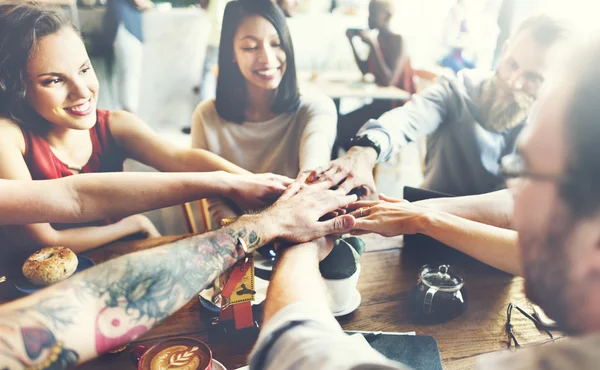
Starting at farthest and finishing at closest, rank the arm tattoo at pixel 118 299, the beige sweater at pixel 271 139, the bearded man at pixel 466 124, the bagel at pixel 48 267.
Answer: the bearded man at pixel 466 124, the beige sweater at pixel 271 139, the bagel at pixel 48 267, the arm tattoo at pixel 118 299

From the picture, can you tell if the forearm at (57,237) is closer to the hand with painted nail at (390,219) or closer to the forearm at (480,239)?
the hand with painted nail at (390,219)

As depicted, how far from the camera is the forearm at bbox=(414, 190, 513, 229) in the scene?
1177 millimetres

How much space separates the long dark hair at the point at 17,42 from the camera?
0.86m

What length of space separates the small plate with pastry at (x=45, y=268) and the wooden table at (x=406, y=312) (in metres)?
0.12

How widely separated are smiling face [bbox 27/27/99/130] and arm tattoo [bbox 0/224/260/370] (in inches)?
16.1

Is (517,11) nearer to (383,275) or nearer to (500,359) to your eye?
(383,275)

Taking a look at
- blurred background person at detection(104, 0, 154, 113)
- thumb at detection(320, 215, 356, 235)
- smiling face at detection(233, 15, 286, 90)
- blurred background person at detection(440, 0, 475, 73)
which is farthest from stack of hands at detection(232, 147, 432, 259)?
blurred background person at detection(440, 0, 475, 73)

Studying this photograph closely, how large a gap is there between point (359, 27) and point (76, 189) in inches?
33.8

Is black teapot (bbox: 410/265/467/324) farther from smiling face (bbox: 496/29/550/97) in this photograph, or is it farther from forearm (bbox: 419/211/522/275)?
smiling face (bbox: 496/29/550/97)

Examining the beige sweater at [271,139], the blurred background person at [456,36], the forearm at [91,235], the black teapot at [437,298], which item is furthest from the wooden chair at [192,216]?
the blurred background person at [456,36]

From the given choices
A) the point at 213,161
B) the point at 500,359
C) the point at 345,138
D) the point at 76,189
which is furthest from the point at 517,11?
the point at 76,189

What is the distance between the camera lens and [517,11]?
4.49 feet

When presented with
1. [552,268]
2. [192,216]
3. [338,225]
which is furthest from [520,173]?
[192,216]

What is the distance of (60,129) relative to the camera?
3.14ft
